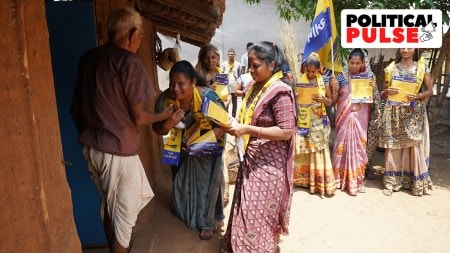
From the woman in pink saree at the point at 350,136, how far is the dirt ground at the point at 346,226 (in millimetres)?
250

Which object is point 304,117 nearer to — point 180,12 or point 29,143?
point 180,12

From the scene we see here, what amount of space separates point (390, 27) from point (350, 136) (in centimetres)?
165

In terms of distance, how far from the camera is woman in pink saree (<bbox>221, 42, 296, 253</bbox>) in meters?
2.71

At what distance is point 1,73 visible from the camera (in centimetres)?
129

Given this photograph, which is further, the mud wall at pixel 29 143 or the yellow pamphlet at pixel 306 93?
the yellow pamphlet at pixel 306 93

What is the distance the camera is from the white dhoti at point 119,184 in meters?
2.35

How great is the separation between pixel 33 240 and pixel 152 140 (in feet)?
9.97

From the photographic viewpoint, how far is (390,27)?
4.94 m

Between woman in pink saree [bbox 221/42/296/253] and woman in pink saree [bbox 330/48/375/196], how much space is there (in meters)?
2.21

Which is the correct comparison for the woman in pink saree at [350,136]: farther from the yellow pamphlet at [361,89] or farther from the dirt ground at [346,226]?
the dirt ground at [346,226]

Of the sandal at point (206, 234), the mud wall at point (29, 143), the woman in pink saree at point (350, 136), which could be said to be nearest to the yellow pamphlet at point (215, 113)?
the mud wall at point (29, 143)

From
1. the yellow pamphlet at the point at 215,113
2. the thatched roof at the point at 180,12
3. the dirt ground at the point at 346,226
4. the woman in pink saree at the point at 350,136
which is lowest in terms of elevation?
the dirt ground at the point at 346,226

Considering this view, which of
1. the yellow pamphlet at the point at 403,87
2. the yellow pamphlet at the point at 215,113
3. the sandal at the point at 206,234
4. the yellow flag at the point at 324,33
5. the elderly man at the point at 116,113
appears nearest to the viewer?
the elderly man at the point at 116,113

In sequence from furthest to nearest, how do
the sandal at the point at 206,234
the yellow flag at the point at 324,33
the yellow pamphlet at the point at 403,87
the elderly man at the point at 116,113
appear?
the yellow pamphlet at the point at 403,87 < the yellow flag at the point at 324,33 < the sandal at the point at 206,234 < the elderly man at the point at 116,113
